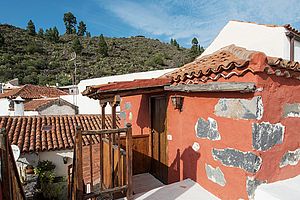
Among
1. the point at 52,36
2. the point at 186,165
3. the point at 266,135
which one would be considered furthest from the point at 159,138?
the point at 52,36

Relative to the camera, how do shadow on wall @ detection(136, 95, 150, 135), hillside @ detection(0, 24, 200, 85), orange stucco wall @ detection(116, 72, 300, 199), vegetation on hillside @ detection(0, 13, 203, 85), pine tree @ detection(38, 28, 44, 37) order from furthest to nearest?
pine tree @ detection(38, 28, 44, 37), vegetation on hillside @ detection(0, 13, 203, 85), hillside @ detection(0, 24, 200, 85), shadow on wall @ detection(136, 95, 150, 135), orange stucco wall @ detection(116, 72, 300, 199)

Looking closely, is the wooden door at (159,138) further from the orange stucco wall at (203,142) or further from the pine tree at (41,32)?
the pine tree at (41,32)

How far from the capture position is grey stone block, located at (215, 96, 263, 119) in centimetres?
381

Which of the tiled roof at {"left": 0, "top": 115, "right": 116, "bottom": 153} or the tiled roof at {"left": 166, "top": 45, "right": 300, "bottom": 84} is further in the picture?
the tiled roof at {"left": 0, "top": 115, "right": 116, "bottom": 153}

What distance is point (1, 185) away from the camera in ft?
9.10

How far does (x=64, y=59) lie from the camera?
4366 cm

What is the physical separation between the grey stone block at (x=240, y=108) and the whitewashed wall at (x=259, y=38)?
844cm

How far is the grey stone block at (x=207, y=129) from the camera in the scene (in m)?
4.62

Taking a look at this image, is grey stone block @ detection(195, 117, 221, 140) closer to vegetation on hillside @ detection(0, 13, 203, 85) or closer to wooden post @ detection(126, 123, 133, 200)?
wooden post @ detection(126, 123, 133, 200)

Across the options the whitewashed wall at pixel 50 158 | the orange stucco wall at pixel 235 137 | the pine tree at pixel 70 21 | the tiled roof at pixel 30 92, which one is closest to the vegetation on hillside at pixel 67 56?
the tiled roof at pixel 30 92

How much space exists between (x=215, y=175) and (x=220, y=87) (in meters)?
1.87

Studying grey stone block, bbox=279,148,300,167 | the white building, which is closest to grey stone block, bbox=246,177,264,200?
grey stone block, bbox=279,148,300,167

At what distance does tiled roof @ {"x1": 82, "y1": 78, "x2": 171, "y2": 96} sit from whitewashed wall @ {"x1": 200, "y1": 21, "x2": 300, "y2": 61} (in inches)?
317

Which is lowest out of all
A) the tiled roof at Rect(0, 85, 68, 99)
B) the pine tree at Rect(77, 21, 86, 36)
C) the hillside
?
the tiled roof at Rect(0, 85, 68, 99)
